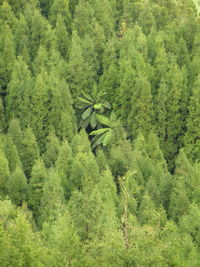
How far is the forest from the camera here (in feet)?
94.8

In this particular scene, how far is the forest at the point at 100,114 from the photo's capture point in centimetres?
2889

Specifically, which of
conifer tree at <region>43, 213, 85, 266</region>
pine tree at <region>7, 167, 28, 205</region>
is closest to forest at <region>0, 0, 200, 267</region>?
pine tree at <region>7, 167, 28, 205</region>

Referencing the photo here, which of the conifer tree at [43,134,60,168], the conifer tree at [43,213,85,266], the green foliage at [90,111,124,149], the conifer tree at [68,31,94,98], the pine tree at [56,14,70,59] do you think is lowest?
the green foliage at [90,111,124,149]

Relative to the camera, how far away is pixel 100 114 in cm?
4253

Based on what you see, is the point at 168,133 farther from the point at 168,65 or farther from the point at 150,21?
the point at 150,21

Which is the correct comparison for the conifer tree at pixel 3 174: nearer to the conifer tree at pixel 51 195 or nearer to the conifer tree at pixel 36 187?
the conifer tree at pixel 36 187

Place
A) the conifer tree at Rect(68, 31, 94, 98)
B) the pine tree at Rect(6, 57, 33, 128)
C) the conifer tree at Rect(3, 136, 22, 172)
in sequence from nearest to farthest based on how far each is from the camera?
the conifer tree at Rect(3, 136, 22, 172), the pine tree at Rect(6, 57, 33, 128), the conifer tree at Rect(68, 31, 94, 98)

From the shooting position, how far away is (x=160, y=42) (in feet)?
145

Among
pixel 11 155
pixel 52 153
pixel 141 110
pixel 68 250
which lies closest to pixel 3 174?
pixel 11 155

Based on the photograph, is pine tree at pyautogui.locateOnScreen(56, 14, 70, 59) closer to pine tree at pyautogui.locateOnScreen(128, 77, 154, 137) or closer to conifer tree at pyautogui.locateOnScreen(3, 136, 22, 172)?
pine tree at pyautogui.locateOnScreen(128, 77, 154, 137)

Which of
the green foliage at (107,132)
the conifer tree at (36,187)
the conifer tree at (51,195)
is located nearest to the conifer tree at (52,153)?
the green foliage at (107,132)

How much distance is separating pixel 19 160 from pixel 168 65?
47.4 feet

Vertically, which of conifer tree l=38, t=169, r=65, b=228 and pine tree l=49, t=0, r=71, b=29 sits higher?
pine tree l=49, t=0, r=71, b=29

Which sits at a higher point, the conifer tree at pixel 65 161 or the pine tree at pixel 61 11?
the pine tree at pixel 61 11
